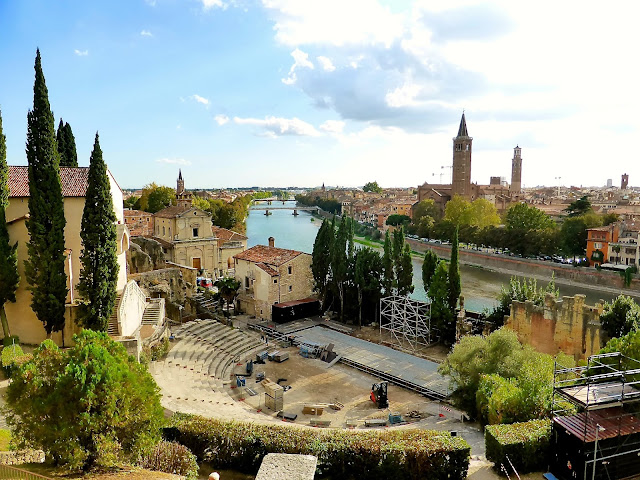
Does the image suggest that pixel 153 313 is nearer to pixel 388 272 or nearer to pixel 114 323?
pixel 114 323

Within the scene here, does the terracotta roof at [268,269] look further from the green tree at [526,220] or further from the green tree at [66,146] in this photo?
the green tree at [526,220]

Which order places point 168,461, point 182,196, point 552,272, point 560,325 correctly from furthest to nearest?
point 182,196 < point 552,272 < point 560,325 < point 168,461

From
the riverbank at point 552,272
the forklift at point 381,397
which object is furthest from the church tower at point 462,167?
the forklift at point 381,397

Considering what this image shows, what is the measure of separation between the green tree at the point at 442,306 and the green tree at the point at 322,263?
756 centimetres

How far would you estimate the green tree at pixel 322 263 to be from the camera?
30.6 meters

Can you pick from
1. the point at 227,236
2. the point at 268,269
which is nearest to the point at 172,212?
the point at 227,236

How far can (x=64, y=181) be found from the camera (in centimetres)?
2005

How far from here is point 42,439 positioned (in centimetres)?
785

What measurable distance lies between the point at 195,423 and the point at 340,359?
12764 millimetres

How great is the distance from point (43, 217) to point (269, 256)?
15.8 metres

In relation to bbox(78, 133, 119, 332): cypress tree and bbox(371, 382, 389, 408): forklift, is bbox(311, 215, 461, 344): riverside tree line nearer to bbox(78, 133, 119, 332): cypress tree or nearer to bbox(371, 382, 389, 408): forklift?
bbox(371, 382, 389, 408): forklift

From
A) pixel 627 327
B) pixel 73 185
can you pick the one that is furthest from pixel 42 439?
pixel 627 327

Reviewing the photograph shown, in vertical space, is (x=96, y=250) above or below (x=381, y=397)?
above

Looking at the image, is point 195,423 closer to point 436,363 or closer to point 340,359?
point 340,359
